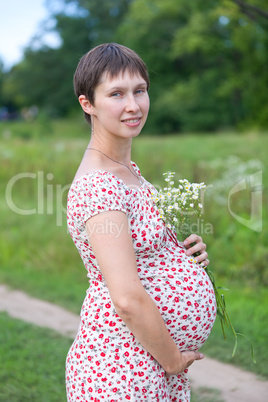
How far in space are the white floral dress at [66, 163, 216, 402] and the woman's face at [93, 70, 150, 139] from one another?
0.21 meters

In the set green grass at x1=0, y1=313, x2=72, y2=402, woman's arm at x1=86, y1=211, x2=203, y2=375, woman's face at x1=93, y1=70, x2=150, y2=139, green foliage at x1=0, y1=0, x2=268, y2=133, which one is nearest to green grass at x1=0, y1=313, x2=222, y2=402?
green grass at x1=0, y1=313, x2=72, y2=402

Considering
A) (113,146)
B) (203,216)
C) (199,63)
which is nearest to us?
(113,146)

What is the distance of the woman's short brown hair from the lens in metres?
1.79

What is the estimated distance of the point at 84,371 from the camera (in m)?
1.81

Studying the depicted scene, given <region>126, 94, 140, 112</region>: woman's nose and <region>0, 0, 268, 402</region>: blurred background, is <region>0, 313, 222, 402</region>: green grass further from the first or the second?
<region>126, 94, 140, 112</region>: woman's nose

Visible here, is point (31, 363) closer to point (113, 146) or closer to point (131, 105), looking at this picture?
point (113, 146)

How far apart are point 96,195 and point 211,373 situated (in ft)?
9.45

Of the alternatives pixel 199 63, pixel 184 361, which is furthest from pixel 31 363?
pixel 199 63

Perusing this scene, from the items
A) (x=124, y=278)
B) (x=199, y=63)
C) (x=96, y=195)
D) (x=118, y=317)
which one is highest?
(x=199, y=63)

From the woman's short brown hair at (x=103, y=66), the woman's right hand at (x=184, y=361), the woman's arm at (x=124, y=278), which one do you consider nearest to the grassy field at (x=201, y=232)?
the woman's right hand at (x=184, y=361)

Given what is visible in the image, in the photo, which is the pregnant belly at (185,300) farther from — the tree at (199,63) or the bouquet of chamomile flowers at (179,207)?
the tree at (199,63)

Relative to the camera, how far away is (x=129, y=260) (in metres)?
1.61

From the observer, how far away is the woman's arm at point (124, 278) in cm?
159

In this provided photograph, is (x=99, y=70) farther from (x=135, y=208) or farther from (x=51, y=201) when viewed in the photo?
(x=51, y=201)
